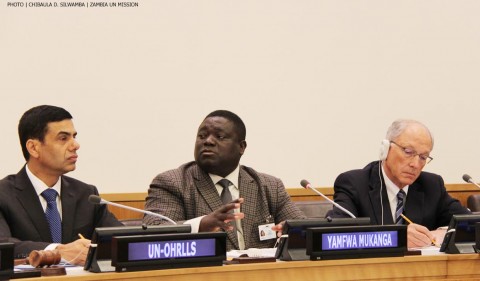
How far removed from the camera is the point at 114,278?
313cm

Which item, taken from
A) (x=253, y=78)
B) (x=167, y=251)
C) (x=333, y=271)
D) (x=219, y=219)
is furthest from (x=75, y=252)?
(x=253, y=78)

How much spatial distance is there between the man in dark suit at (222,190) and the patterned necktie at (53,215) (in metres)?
0.44

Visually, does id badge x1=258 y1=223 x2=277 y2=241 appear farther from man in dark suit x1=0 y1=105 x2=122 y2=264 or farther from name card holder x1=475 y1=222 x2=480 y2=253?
name card holder x1=475 y1=222 x2=480 y2=253

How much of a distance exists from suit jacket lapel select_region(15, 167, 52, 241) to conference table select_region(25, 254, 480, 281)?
3.85 feet

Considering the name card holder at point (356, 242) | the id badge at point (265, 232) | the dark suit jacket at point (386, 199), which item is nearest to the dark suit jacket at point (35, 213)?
the id badge at point (265, 232)

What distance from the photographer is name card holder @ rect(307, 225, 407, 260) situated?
3531mm

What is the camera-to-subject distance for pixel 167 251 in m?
3.26

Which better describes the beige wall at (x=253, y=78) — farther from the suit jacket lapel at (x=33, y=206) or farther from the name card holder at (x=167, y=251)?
the name card holder at (x=167, y=251)

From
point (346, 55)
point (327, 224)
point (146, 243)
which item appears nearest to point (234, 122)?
point (327, 224)

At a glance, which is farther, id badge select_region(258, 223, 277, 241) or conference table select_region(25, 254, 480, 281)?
id badge select_region(258, 223, 277, 241)

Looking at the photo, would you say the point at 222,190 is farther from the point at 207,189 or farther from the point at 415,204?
the point at 415,204

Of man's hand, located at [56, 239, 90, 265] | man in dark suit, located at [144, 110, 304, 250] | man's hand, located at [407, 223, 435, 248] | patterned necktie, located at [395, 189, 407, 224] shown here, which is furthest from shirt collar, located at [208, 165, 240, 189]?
man's hand, located at [56, 239, 90, 265]

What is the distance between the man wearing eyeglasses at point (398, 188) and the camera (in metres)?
4.88

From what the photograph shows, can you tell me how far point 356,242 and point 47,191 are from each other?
1.61m
